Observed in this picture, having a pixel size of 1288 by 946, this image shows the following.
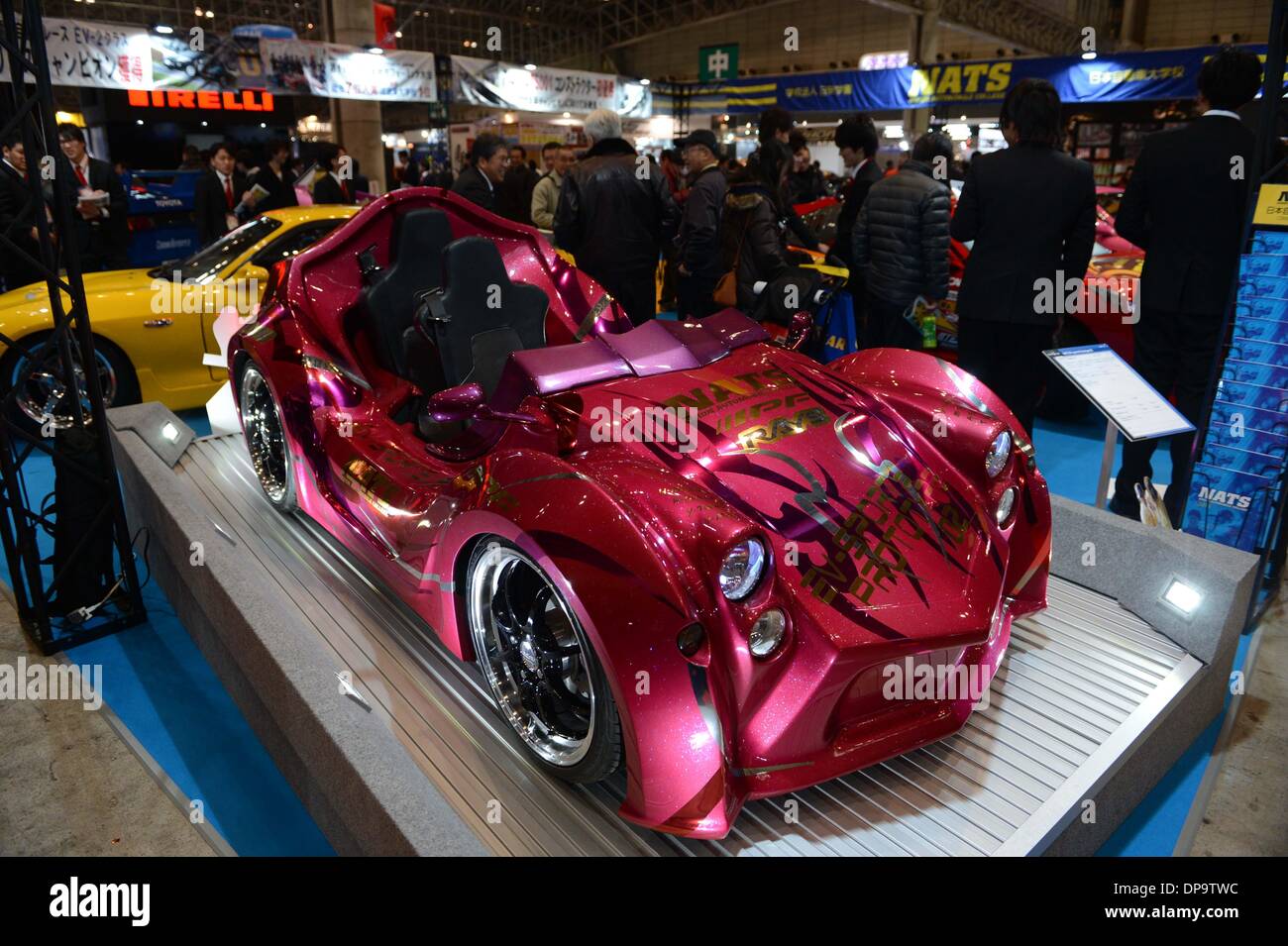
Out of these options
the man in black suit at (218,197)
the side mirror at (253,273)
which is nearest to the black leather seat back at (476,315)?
the side mirror at (253,273)

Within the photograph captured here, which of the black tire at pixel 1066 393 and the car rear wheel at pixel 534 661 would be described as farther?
the black tire at pixel 1066 393

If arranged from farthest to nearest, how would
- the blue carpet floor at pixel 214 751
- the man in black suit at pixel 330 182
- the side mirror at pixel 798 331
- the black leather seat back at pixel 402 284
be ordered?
1. the man in black suit at pixel 330 182
2. the black leather seat back at pixel 402 284
3. the side mirror at pixel 798 331
4. the blue carpet floor at pixel 214 751

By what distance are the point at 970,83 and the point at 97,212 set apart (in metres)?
12.1

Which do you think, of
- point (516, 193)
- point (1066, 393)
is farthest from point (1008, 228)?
point (516, 193)

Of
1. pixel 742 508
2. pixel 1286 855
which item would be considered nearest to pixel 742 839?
pixel 742 508

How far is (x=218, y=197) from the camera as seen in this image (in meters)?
7.43

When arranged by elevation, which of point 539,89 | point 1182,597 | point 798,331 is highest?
point 539,89

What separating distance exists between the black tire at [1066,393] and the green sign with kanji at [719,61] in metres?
13.3

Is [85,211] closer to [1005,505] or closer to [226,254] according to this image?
[226,254]

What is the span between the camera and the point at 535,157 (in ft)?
52.6

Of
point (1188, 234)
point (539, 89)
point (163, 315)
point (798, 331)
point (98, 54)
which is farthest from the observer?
point (539, 89)

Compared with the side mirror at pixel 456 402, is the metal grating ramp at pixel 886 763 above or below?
below

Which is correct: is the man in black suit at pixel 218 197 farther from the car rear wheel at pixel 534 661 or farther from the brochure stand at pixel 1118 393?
the brochure stand at pixel 1118 393

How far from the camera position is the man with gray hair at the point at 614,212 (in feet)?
15.6
